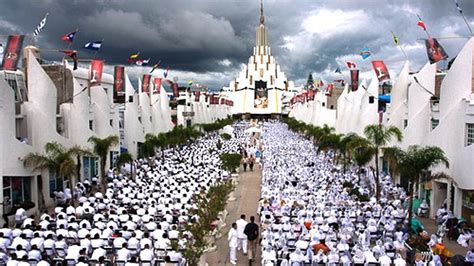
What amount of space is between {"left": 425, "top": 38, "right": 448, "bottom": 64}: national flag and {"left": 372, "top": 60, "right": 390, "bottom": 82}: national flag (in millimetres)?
6174

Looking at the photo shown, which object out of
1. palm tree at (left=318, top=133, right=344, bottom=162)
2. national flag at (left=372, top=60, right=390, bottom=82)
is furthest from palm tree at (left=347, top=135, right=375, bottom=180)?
palm tree at (left=318, top=133, right=344, bottom=162)

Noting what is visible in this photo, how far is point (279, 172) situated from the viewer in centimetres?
2658

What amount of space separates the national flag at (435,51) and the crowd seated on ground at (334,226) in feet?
20.9

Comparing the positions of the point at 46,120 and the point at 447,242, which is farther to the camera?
the point at 46,120

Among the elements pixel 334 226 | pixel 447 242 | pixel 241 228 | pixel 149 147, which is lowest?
pixel 447 242

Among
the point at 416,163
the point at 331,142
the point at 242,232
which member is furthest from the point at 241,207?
the point at 331,142

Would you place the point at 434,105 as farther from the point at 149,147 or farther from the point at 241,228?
the point at 149,147

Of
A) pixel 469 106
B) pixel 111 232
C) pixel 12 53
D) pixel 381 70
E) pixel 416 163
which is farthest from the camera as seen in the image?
pixel 381 70

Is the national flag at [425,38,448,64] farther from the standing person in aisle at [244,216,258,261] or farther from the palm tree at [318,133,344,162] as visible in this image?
the palm tree at [318,133,344,162]

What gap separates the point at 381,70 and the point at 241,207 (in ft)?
38.1

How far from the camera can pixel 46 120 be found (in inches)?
834

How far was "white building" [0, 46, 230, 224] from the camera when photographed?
18156mm

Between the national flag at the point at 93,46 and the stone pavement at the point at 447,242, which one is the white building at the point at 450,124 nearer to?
the stone pavement at the point at 447,242

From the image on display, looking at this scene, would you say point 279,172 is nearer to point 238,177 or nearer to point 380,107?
point 238,177
